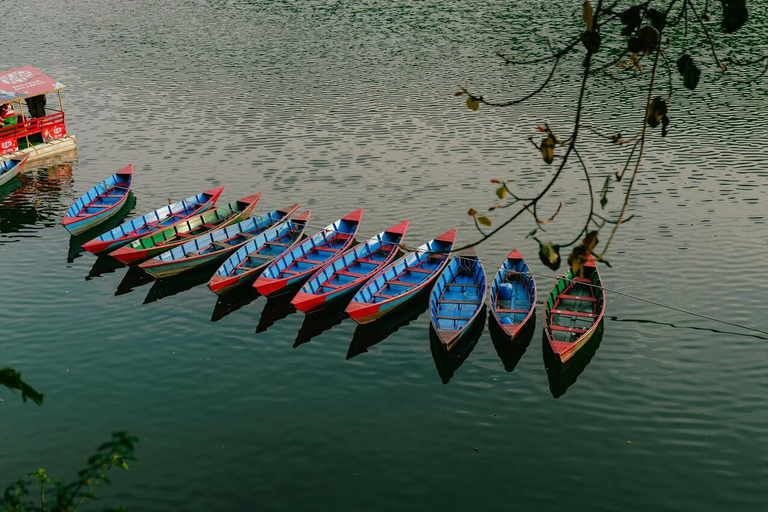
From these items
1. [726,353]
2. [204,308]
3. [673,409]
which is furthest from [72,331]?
[726,353]

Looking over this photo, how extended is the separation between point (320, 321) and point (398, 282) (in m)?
3.69

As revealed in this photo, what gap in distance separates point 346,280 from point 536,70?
36.0m

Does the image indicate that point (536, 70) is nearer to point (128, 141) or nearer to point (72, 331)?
point (128, 141)

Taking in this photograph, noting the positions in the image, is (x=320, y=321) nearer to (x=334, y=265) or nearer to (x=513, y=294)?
(x=334, y=265)

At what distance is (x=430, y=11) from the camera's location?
80812mm

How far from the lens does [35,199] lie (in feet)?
148

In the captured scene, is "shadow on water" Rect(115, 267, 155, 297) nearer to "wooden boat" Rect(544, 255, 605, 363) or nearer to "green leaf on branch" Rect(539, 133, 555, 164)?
"wooden boat" Rect(544, 255, 605, 363)

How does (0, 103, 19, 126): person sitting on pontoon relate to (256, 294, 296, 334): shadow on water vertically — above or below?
above

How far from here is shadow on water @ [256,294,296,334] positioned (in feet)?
104

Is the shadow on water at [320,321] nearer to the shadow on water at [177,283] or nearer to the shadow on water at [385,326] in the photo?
the shadow on water at [385,326]

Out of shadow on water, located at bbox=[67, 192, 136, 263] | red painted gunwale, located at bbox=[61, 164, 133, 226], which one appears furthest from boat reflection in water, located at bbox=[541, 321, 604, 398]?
red painted gunwale, located at bbox=[61, 164, 133, 226]

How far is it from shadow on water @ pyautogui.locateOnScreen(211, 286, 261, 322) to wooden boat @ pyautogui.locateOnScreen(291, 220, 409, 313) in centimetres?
287

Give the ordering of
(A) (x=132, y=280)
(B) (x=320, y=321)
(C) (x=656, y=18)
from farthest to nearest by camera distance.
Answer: (A) (x=132, y=280) < (B) (x=320, y=321) < (C) (x=656, y=18)

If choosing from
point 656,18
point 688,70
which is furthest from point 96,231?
point 688,70
